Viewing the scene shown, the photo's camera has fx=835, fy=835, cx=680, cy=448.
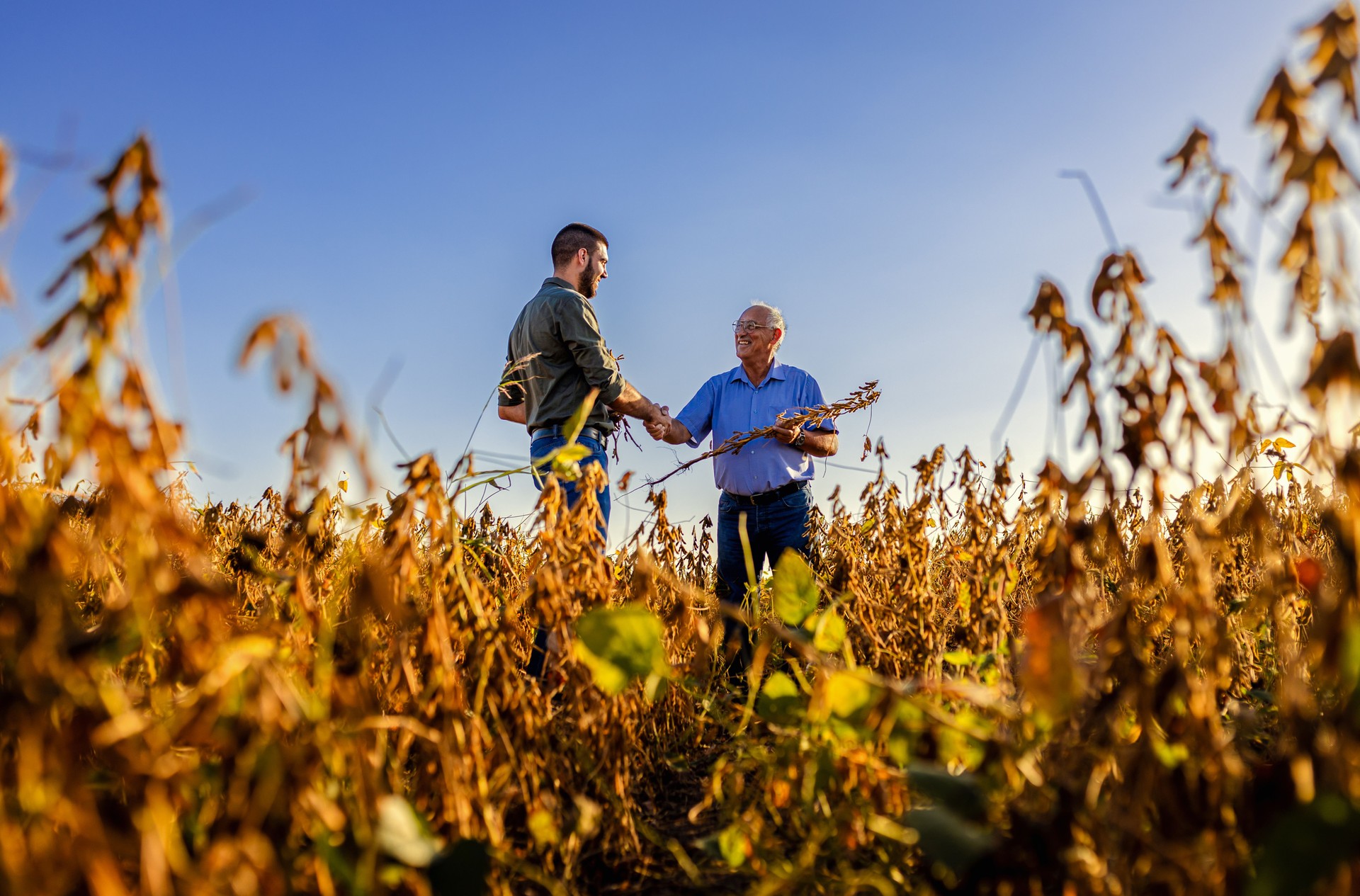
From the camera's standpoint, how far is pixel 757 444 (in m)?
4.59

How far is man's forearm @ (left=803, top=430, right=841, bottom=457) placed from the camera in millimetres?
4574

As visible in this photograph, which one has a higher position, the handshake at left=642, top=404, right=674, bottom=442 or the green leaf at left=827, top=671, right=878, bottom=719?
the handshake at left=642, top=404, right=674, bottom=442

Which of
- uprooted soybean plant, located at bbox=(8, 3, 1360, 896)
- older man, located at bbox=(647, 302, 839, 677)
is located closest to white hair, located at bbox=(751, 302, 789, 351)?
older man, located at bbox=(647, 302, 839, 677)

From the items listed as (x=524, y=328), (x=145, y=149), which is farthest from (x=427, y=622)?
(x=524, y=328)

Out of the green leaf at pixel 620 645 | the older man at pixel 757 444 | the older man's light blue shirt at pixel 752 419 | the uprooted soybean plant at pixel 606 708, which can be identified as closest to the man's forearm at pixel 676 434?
the older man at pixel 757 444

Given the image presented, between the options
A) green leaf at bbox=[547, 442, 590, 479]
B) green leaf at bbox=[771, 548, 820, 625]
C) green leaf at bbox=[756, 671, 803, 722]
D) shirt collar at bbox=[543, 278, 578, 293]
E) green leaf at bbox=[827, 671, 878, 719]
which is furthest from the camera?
shirt collar at bbox=[543, 278, 578, 293]

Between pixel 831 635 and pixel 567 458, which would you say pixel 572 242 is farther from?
pixel 831 635

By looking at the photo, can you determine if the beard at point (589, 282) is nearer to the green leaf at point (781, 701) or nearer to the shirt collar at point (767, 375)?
the shirt collar at point (767, 375)

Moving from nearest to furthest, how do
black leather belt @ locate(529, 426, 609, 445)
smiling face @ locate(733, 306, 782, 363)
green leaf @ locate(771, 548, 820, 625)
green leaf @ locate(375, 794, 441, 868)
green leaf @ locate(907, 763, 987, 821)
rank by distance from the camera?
green leaf @ locate(375, 794, 441, 868), green leaf @ locate(907, 763, 987, 821), green leaf @ locate(771, 548, 820, 625), black leather belt @ locate(529, 426, 609, 445), smiling face @ locate(733, 306, 782, 363)

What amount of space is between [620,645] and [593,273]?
3153mm

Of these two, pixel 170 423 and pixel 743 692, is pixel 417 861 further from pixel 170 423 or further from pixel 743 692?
pixel 743 692

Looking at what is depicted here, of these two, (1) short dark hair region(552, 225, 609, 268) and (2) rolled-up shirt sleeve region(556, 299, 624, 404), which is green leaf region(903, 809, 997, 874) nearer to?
(2) rolled-up shirt sleeve region(556, 299, 624, 404)

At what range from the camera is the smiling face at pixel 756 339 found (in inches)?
196

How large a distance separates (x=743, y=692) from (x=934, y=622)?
1235mm
